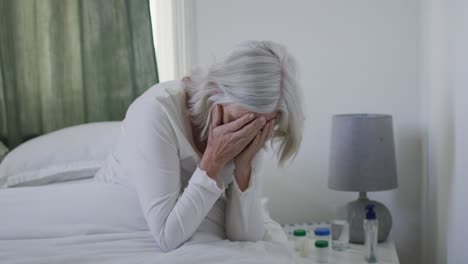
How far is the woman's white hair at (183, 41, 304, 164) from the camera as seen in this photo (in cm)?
137

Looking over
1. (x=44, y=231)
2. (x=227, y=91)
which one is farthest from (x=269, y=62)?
(x=44, y=231)

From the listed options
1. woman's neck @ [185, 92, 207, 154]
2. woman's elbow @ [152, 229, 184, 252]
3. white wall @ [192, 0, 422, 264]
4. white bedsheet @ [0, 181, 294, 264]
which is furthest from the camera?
white wall @ [192, 0, 422, 264]

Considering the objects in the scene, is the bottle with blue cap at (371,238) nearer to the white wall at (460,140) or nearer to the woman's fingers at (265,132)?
the white wall at (460,140)

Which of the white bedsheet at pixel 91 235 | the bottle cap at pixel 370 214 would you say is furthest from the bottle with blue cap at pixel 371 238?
the white bedsheet at pixel 91 235

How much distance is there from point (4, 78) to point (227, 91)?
122 cm

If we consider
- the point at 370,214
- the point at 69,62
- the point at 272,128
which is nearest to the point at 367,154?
the point at 370,214

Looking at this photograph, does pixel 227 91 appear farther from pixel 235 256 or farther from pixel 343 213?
pixel 343 213

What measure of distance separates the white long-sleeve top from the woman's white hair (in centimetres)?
8

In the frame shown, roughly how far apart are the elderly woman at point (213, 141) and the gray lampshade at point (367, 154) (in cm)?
51

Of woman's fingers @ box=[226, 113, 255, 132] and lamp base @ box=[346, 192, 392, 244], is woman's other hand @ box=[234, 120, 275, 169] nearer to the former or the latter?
woman's fingers @ box=[226, 113, 255, 132]

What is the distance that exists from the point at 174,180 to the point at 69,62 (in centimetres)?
113

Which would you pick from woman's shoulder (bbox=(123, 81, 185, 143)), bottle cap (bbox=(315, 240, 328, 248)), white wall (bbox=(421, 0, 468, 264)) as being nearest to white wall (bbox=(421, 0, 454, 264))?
white wall (bbox=(421, 0, 468, 264))

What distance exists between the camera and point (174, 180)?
4.55ft

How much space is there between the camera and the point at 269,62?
1.38 m
